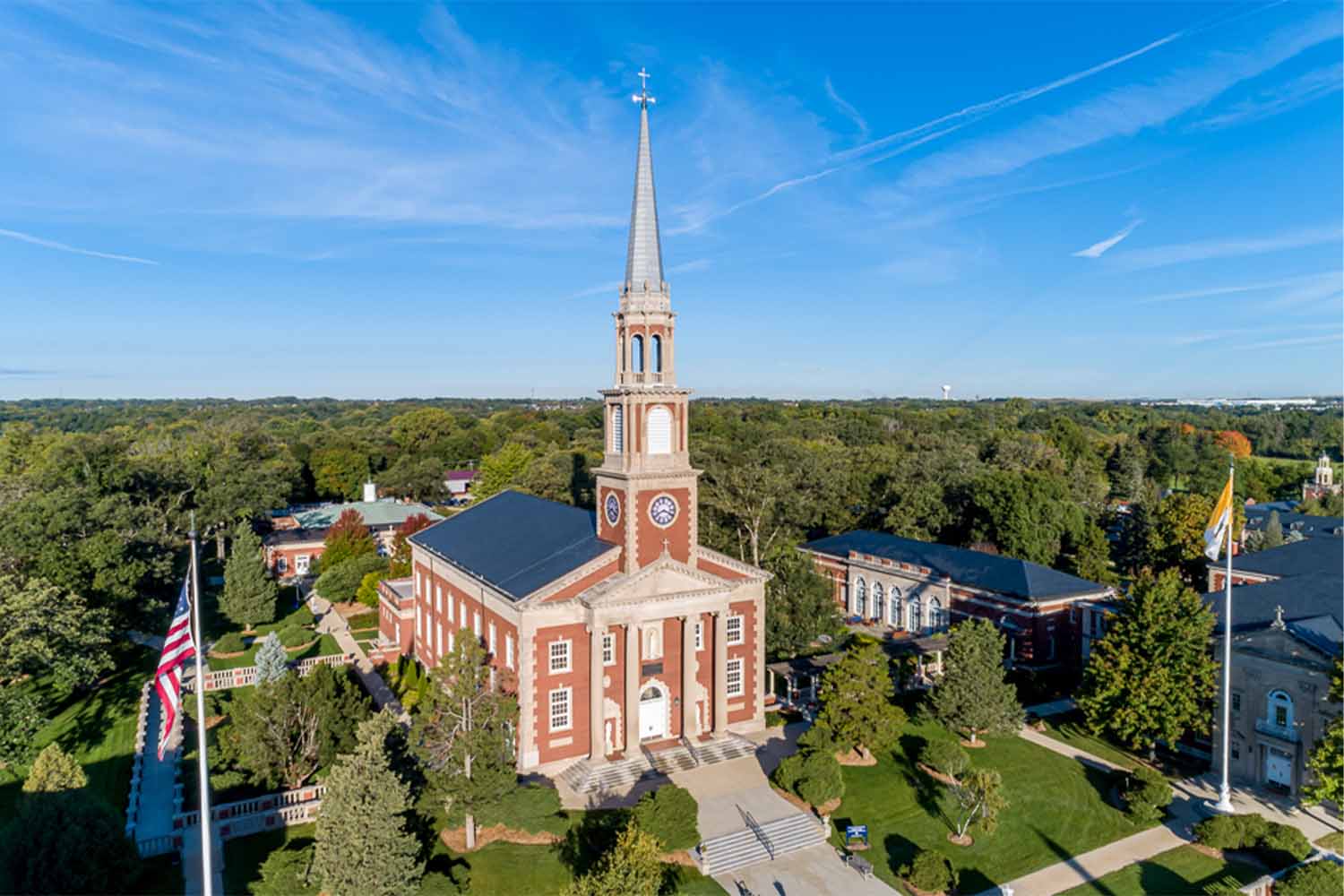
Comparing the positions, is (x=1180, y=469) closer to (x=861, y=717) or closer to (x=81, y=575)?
(x=861, y=717)

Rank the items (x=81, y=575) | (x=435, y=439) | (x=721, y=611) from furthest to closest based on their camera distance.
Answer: (x=435, y=439) → (x=81, y=575) → (x=721, y=611)

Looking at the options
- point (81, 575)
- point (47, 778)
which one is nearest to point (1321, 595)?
point (47, 778)

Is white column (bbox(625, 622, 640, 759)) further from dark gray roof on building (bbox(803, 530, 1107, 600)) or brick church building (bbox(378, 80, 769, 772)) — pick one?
dark gray roof on building (bbox(803, 530, 1107, 600))

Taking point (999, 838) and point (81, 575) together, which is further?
point (81, 575)

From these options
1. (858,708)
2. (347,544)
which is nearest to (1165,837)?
(858,708)

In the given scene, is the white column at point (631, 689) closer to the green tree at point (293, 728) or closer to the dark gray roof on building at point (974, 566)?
the green tree at point (293, 728)

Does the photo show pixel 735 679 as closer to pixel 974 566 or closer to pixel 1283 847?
pixel 1283 847

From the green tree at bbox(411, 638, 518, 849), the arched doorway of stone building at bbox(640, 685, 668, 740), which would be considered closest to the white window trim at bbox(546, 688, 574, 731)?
the green tree at bbox(411, 638, 518, 849)
